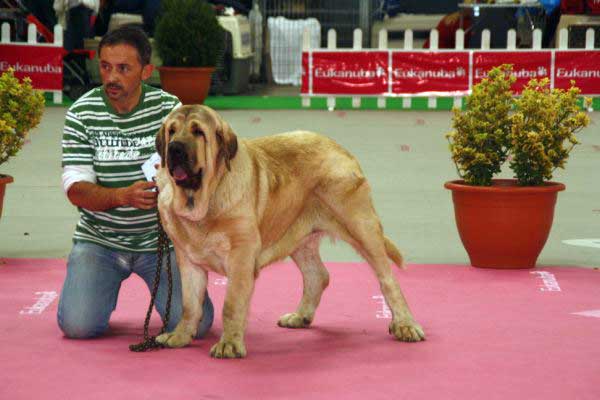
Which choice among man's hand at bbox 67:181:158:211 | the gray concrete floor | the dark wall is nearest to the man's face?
man's hand at bbox 67:181:158:211

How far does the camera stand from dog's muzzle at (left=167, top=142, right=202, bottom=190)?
385 cm

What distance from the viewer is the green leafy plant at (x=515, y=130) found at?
602 centimetres

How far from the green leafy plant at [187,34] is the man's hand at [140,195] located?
1031cm

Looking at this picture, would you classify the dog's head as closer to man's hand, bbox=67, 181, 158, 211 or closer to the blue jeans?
man's hand, bbox=67, 181, 158, 211

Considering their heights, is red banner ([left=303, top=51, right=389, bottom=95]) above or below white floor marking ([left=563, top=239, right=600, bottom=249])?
above

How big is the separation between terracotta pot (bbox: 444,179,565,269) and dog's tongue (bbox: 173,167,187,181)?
2.48 metres

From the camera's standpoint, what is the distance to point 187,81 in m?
14.7

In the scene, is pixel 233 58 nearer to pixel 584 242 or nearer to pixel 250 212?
pixel 584 242

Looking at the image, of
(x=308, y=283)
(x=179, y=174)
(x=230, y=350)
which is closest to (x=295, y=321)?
(x=308, y=283)

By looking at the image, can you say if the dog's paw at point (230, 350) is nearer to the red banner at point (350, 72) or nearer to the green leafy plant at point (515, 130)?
the green leafy plant at point (515, 130)

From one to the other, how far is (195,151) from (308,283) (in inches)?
46.9

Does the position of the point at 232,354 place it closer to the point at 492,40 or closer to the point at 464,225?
the point at 464,225

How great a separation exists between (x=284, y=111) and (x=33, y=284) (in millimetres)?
9443

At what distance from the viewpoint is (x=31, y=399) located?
3764mm
